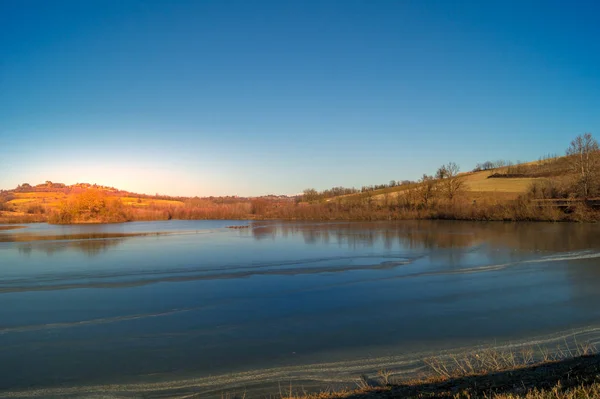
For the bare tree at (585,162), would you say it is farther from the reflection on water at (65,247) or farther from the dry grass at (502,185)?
the reflection on water at (65,247)

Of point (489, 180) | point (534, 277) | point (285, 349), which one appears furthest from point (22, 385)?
point (489, 180)

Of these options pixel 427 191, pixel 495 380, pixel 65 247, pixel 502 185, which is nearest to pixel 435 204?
pixel 427 191

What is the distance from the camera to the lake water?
5762 mm

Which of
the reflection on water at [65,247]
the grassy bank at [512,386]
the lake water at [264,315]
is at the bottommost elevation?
the lake water at [264,315]

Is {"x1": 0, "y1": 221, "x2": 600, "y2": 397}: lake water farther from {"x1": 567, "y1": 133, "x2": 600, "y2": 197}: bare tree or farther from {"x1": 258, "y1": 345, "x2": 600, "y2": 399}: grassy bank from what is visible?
{"x1": 567, "y1": 133, "x2": 600, "y2": 197}: bare tree

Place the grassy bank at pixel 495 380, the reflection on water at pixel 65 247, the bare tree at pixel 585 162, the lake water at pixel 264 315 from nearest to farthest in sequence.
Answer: the grassy bank at pixel 495 380 < the lake water at pixel 264 315 < the reflection on water at pixel 65 247 < the bare tree at pixel 585 162

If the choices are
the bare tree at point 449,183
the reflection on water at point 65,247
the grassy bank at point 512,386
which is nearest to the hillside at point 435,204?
the bare tree at point 449,183

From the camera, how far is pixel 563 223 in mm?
31656

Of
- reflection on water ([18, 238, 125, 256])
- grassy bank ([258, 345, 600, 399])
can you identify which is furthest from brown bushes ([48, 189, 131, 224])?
grassy bank ([258, 345, 600, 399])

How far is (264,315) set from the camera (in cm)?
860

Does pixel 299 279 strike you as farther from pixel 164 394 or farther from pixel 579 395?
pixel 579 395

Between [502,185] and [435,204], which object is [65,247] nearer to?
[435,204]

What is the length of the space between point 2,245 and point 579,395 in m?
27.0

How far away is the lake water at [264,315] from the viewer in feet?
18.9
